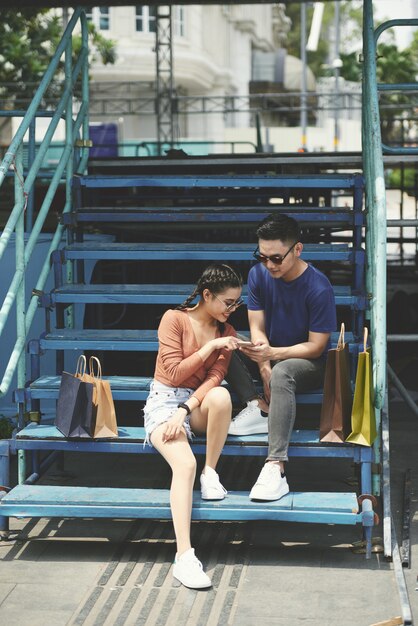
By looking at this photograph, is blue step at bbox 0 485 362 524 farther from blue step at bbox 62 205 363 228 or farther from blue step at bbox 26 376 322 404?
blue step at bbox 62 205 363 228

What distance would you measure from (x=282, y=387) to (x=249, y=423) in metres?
0.32

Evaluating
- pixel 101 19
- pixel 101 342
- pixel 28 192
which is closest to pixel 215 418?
pixel 101 342

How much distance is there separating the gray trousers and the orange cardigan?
22 centimetres

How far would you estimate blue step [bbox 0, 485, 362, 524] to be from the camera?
5.47 metres

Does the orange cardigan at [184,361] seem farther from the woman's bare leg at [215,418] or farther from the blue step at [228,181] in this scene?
the blue step at [228,181]

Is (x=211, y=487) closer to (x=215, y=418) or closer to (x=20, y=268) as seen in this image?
(x=215, y=418)

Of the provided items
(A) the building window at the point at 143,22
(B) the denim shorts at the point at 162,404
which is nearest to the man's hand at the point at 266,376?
(B) the denim shorts at the point at 162,404

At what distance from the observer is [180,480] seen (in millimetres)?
5461

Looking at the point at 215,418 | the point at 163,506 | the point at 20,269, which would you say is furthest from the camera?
the point at 20,269

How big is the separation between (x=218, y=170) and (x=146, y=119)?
35490mm

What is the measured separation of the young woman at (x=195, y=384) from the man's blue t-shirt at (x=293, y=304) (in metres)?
0.25

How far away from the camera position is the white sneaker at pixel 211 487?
5.61 meters

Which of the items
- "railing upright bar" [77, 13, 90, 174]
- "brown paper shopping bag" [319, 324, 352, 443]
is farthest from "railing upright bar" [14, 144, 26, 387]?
"railing upright bar" [77, 13, 90, 174]

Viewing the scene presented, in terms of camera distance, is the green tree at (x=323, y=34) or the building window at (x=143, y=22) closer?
the building window at (x=143, y=22)
